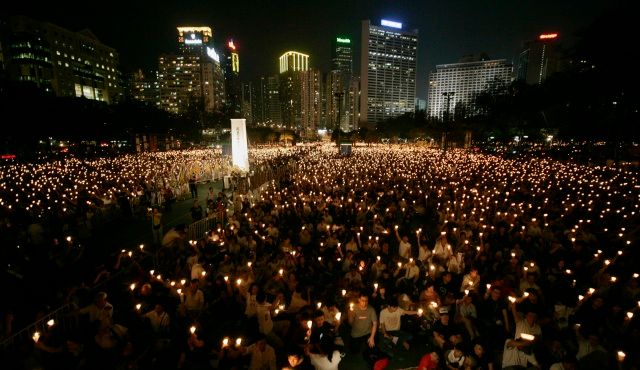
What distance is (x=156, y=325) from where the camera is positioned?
6.06 metres

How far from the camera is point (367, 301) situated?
6.14 m

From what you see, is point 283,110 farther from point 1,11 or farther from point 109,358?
point 109,358

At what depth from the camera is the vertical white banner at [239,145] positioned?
26.6 metres

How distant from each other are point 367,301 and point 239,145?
22.1 metres

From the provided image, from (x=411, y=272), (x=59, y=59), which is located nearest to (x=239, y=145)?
(x=411, y=272)

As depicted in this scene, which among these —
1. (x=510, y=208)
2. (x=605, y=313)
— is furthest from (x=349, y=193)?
(x=605, y=313)

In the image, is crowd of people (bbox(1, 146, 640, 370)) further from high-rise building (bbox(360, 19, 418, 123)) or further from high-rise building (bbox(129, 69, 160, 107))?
high-rise building (bbox(129, 69, 160, 107))

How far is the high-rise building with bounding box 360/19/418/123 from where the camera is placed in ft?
565

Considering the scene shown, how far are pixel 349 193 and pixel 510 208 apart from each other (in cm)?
597

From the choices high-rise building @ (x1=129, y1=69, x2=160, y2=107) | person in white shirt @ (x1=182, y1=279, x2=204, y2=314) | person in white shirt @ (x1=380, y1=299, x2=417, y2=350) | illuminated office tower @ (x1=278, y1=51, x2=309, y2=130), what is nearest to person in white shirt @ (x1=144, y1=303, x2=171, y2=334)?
person in white shirt @ (x1=182, y1=279, x2=204, y2=314)

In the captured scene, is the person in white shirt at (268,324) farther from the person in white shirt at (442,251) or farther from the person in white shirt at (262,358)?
the person in white shirt at (442,251)

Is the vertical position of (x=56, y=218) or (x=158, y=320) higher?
(x=56, y=218)

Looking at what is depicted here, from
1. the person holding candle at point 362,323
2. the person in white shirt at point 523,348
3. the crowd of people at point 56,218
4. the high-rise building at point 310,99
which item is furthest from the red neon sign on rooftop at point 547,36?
the person holding candle at point 362,323

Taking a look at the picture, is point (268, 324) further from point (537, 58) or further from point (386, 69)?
point (537, 58)
